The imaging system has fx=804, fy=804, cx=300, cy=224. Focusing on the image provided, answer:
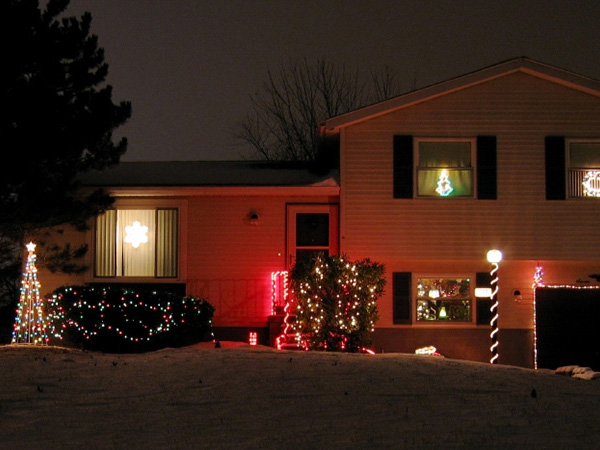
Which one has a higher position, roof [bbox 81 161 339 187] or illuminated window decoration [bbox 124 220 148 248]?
roof [bbox 81 161 339 187]

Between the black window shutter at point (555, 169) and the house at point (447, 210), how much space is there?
0.06ft

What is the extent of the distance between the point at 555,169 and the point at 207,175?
7108mm

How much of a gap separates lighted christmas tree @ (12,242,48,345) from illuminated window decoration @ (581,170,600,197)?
1062cm

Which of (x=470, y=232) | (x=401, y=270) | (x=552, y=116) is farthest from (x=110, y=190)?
(x=552, y=116)

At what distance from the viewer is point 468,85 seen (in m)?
15.7

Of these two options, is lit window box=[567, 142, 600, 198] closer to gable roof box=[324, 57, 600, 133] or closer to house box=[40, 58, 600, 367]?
house box=[40, 58, 600, 367]

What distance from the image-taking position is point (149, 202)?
16344 mm

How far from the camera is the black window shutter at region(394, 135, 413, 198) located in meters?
15.6

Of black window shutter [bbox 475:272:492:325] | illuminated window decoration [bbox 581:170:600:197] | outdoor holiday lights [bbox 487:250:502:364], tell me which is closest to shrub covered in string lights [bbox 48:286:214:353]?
black window shutter [bbox 475:272:492:325]

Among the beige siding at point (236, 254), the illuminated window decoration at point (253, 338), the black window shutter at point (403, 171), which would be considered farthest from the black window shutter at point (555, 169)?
the illuminated window decoration at point (253, 338)

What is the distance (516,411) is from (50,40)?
37.8ft

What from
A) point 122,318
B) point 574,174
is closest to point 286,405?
point 122,318

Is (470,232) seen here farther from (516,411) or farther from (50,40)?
(50,40)

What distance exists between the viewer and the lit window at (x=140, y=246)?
16344 mm
